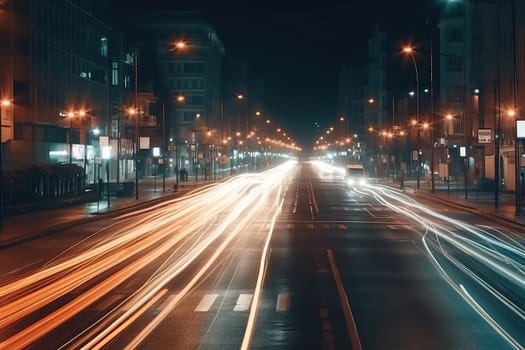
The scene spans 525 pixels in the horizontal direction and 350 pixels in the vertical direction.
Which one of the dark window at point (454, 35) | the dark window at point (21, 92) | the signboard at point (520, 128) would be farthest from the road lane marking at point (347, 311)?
the dark window at point (454, 35)

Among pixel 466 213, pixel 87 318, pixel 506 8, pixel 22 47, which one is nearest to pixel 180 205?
pixel 466 213

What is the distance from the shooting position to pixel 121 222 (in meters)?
37.7

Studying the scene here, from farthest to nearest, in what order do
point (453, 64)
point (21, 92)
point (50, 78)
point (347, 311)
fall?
point (453, 64) < point (50, 78) < point (21, 92) < point (347, 311)

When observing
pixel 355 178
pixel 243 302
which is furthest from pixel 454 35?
pixel 243 302

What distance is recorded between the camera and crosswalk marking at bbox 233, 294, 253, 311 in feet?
48.2

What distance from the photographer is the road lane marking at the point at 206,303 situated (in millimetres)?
14602

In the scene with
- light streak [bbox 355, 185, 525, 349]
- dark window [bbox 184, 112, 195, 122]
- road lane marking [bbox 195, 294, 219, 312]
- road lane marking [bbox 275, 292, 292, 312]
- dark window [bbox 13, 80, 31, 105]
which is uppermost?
dark window [bbox 184, 112, 195, 122]

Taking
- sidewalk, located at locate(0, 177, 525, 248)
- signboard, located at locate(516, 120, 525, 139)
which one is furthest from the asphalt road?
signboard, located at locate(516, 120, 525, 139)

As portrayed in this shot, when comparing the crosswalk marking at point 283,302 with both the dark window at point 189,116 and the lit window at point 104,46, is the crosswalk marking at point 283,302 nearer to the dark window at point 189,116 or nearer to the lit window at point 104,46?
→ the lit window at point 104,46

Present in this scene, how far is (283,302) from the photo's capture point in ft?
50.4

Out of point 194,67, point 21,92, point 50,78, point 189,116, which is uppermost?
point 194,67

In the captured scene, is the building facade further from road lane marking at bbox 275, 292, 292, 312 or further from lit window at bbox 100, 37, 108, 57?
road lane marking at bbox 275, 292, 292, 312

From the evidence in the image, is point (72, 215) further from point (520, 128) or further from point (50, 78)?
point (50, 78)

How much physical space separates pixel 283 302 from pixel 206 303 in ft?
4.44
